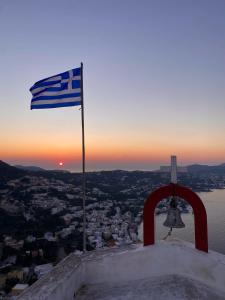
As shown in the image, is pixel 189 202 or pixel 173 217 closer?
pixel 189 202

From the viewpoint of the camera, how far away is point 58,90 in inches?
295

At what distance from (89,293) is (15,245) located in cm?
3654

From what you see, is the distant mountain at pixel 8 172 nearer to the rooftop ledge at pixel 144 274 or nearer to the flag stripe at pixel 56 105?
the flag stripe at pixel 56 105

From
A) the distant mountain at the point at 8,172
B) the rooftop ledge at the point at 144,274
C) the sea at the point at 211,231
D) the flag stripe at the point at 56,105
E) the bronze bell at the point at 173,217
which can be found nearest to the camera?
the rooftop ledge at the point at 144,274

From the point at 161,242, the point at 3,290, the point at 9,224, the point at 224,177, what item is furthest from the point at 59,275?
the point at 224,177

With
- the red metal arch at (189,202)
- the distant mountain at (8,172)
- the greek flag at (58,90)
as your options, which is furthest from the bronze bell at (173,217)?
the distant mountain at (8,172)

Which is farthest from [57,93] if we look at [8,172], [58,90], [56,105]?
[8,172]

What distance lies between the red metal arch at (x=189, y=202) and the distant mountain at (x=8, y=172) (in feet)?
232

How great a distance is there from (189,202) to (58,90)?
3682mm

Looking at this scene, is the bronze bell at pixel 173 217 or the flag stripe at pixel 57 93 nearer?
the bronze bell at pixel 173 217

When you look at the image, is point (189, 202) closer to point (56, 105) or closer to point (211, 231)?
point (56, 105)

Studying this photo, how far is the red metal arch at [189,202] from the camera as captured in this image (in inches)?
214

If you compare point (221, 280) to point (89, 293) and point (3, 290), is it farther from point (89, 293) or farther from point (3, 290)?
point (3, 290)

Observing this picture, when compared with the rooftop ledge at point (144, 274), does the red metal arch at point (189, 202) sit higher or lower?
higher
